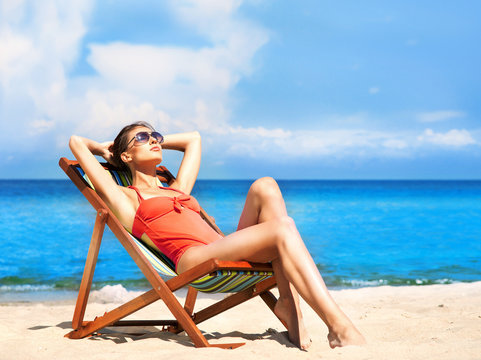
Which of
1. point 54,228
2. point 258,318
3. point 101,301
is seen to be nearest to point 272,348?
point 258,318

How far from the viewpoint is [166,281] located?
3.43 m

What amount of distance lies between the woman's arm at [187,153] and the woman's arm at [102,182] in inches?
25.8

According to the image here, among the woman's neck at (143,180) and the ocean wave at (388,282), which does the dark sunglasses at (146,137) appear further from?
the ocean wave at (388,282)

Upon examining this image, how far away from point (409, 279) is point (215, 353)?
722cm

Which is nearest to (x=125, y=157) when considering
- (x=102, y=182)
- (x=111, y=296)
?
(x=102, y=182)

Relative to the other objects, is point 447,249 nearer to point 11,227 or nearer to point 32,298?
point 32,298

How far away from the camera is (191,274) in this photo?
3.01 meters

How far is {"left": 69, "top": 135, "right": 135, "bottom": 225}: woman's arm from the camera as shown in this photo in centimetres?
362

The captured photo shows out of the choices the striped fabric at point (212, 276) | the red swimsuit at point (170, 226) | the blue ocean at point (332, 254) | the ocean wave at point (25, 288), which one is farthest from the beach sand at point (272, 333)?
the ocean wave at point (25, 288)

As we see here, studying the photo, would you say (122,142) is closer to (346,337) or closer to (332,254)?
(346,337)

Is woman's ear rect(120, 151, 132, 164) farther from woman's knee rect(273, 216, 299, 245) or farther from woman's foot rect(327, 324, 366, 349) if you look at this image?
woman's foot rect(327, 324, 366, 349)

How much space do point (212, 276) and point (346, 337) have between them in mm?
729

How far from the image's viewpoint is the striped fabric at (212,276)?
10.1ft

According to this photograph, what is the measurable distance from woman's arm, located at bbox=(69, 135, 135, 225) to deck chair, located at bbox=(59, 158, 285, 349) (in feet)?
0.23
